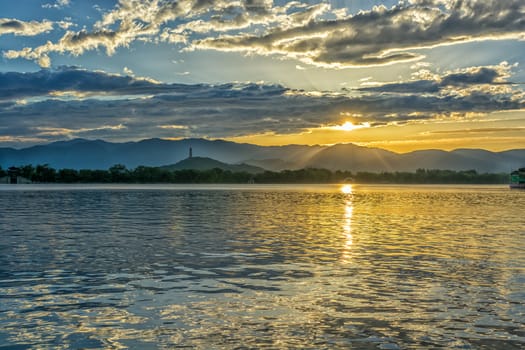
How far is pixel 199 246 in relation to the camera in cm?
4012

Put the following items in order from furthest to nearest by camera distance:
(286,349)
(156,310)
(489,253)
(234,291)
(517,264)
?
(489,253) → (517,264) → (234,291) → (156,310) → (286,349)

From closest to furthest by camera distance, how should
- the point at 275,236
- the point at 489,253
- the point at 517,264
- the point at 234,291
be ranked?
the point at 234,291
the point at 517,264
the point at 489,253
the point at 275,236

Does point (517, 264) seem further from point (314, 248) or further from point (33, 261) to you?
point (33, 261)

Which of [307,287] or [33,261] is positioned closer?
[307,287]

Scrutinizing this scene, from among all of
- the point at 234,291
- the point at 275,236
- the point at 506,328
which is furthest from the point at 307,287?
the point at 275,236

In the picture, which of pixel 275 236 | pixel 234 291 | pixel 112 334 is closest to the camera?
pixel 112 334

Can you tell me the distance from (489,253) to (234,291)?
64.6 ft

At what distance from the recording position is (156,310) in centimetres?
2055

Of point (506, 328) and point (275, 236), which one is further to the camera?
point (275, 236)

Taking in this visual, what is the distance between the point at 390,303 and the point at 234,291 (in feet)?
21.2

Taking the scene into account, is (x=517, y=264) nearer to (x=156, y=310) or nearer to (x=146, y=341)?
(x=156, y=310)

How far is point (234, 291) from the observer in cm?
2409

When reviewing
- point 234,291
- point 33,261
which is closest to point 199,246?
point 33,261

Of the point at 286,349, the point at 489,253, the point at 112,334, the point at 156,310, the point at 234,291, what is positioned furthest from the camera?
the point at 489,253
